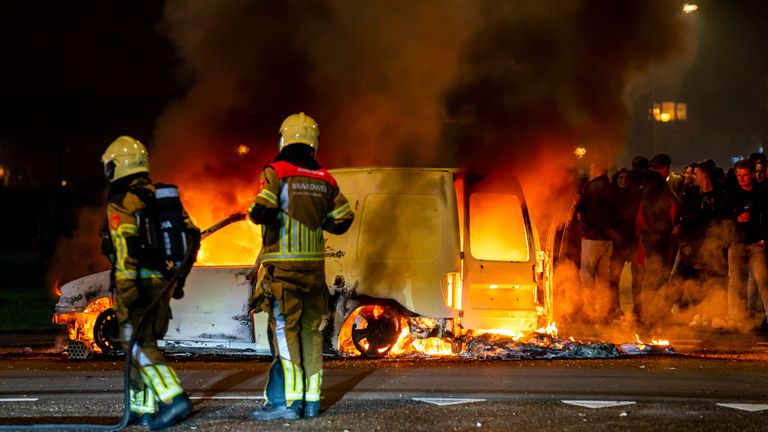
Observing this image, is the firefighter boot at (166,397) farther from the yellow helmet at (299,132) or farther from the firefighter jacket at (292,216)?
the yellow helmet at (299,132)

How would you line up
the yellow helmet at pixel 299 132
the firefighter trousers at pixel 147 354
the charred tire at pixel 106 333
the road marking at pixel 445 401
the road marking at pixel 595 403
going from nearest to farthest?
the firefighter trousers at pixel 147 354, the yellow helmet at pixel 299 132, the road marking at pixel 595 403, the road marking at pixel 445 401, the charred tire at pixel 106 333

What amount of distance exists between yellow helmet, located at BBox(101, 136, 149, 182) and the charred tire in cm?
398

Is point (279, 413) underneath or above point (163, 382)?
underneath

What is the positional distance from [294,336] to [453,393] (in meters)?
1.43

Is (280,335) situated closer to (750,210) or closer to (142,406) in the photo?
(142,406)

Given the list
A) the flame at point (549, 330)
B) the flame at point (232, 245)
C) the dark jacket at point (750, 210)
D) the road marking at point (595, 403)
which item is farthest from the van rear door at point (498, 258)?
the dark jacket at point (750, 210)

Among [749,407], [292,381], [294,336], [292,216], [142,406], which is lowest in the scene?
[749,407]

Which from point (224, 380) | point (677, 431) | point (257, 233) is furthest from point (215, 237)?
point (677, 431)

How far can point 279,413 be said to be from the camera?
6.20m

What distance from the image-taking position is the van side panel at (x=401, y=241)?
931 cm

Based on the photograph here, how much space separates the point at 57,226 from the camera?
2473cm

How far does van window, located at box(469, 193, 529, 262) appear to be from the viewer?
958 cm

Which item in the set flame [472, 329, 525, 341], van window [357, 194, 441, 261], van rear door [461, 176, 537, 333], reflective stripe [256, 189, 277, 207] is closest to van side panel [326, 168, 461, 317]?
van window [357, 194, 441, 261]

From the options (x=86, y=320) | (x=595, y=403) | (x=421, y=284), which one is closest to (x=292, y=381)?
(x=595, y=403)
